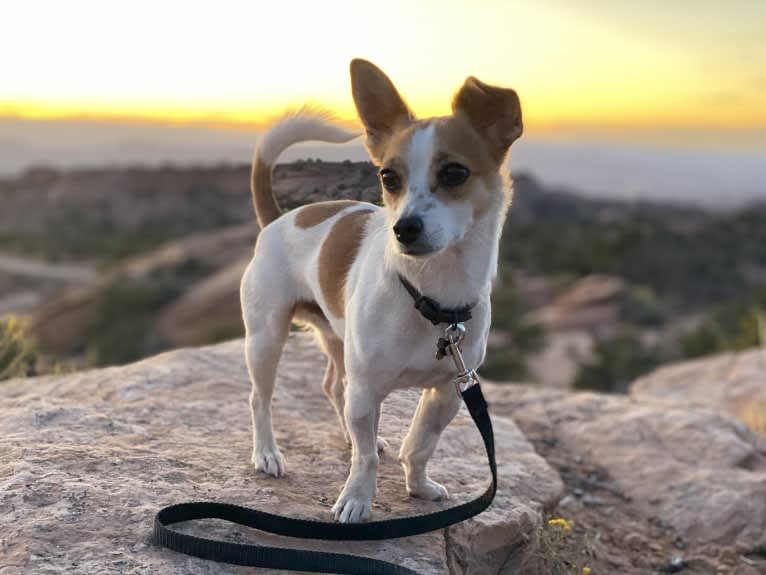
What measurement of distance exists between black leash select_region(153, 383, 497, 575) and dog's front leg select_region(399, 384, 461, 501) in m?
0.27

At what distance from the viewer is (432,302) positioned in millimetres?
3586

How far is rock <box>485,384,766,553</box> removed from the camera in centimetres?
563

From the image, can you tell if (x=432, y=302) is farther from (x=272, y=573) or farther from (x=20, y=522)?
(x=20, y=522)

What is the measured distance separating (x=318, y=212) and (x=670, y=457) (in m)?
3.51

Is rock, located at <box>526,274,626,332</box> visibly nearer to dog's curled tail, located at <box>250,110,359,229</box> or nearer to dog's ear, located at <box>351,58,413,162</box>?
dog's curled tail, located at <box>250,110,359,229</box>

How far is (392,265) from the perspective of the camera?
3.69 m

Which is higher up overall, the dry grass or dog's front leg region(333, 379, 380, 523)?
dog's front leg region(333, 379, 380, 523)

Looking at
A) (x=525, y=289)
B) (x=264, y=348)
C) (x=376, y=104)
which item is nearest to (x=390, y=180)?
(x=376, y=104)

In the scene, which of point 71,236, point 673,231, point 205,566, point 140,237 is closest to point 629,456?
point 205,566

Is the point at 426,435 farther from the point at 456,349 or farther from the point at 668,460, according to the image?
the point at 668,460

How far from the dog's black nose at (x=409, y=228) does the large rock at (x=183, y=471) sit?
143 centimetres

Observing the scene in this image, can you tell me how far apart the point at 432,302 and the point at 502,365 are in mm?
15193

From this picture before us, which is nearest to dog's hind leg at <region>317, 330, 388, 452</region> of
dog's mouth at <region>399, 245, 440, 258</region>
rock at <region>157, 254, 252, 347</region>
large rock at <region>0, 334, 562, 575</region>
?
large rock at <region>0, 334, 562, 575</region>

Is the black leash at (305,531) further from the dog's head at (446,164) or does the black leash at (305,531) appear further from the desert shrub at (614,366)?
the desert shrub at (614,366)
